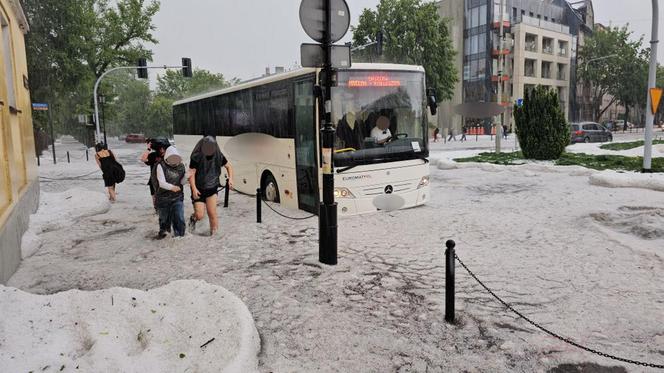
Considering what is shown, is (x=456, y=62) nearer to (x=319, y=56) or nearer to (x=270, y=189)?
(x=270, y=189)

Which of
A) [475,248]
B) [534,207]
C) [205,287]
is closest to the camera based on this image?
[205,287]

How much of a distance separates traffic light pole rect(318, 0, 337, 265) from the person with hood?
2534mm

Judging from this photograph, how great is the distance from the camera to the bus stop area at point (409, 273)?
4.27 meters

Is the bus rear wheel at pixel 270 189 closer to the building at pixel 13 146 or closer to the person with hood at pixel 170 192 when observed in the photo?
the person with hood at pixel 170 192

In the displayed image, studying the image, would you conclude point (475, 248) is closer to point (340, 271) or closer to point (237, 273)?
point (340, 271)

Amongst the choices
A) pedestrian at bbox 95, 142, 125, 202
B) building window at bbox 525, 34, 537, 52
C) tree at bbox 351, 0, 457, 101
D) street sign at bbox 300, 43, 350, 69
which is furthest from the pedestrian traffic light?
building window at bbox 525, 34, 537, 52

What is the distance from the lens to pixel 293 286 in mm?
5855

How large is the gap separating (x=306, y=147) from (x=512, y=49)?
2230 inches

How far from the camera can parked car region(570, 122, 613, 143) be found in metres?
35.6

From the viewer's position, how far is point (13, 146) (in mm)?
8141

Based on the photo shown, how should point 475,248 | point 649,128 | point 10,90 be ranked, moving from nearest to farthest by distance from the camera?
point 475,248 < point 10,90 < point 649,128

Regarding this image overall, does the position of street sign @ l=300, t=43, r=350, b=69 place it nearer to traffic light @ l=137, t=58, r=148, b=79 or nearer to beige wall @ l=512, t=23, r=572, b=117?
traffic light @ l=137, t=58, r=148, b=79

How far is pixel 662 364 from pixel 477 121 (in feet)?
199

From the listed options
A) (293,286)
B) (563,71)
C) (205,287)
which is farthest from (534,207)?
(563,71)
